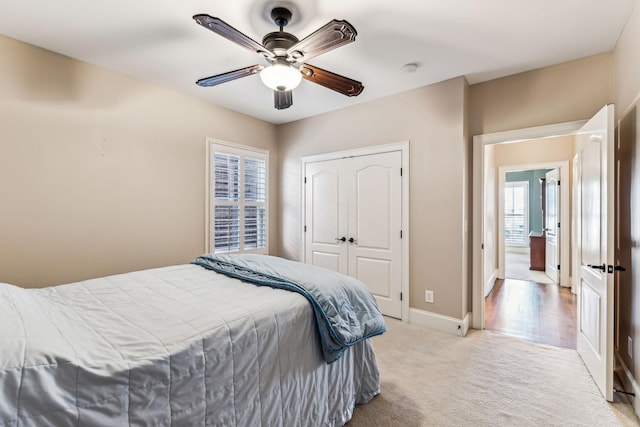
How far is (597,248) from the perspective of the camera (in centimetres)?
211

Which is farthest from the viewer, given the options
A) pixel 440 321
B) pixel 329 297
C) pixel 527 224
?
pixel 527 224

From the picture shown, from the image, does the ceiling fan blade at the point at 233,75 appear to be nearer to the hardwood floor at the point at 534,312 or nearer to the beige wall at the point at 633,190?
Answer: the beige wall at the point at 633,190

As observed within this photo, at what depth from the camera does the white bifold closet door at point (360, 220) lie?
3.52 m

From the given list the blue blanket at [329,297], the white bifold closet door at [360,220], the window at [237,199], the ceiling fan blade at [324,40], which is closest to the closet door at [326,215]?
the white bifold closet door at [360,220]

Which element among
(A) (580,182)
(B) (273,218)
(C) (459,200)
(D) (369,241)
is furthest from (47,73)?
(A) (580,182)

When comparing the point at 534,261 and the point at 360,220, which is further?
the point at 534,261

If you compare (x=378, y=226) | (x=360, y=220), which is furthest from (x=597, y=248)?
(x=360, y=220)

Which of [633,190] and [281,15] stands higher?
[281,15]

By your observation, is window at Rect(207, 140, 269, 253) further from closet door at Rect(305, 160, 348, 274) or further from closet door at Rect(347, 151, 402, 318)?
closet door at Rect(347, 151, 402, 318)

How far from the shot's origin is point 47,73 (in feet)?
8.29

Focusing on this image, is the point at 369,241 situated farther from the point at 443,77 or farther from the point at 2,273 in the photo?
the point at 2,273

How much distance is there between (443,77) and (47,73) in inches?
144

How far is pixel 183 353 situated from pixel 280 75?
1713mm

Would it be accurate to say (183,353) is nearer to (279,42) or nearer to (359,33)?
(279,42)
